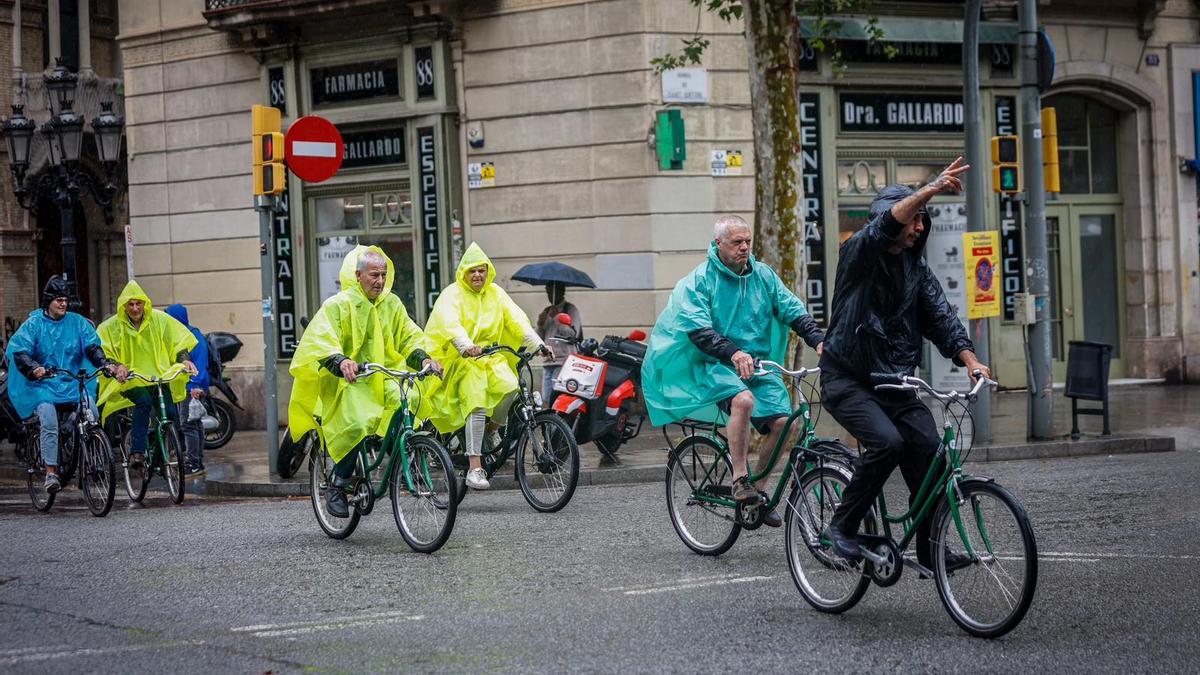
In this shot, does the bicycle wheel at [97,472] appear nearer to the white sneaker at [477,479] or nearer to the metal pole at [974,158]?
the white sneaker at [477,479]

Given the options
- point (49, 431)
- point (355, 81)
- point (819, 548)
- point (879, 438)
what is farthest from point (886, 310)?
point (355, 81)

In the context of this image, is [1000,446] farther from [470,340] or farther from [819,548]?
[819,548]

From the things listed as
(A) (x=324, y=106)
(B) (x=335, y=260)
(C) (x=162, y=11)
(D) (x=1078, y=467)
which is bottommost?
(D) (x=1078, y=467)

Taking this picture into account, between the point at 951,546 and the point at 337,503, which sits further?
the point at 337,503

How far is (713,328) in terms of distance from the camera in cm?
802

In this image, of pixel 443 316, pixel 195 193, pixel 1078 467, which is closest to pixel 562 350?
pixel 443 316

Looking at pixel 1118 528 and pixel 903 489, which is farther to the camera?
pixel 903 489

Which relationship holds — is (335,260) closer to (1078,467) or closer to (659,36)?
(659,36)

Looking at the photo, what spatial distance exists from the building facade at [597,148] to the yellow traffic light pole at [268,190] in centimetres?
532

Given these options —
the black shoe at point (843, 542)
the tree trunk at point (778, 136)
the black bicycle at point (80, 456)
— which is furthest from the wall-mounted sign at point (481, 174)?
the black shoe at point (843, 542)

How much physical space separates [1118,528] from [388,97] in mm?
13020

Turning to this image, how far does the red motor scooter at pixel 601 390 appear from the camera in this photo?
12.5 metres

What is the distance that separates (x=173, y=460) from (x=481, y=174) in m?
7.79

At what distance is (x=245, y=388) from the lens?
20.8m
